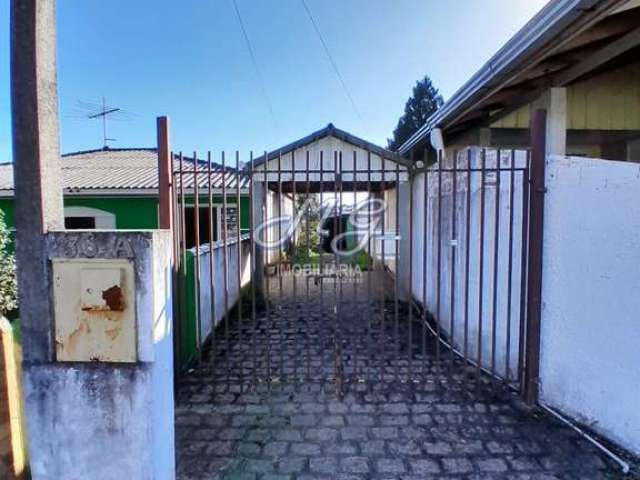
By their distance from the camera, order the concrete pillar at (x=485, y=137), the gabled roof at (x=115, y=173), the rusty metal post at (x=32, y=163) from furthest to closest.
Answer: the gabled roof at (x=115, y=173) < the concrete pillar at (x=485, y=137) < the rusty metal post at (x=32, y=163)

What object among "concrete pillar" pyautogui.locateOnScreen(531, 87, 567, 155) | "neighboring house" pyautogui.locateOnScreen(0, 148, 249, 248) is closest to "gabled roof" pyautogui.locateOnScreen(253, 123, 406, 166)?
"neighboring house" pyautogui.locateOnScreen(0, 148, 249, 248)

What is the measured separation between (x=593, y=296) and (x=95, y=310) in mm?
3588

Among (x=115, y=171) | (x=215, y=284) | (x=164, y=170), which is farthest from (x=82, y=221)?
(x=164, y=170)

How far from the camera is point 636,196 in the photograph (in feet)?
9.12

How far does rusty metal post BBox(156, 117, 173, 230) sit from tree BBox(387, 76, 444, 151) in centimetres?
2389

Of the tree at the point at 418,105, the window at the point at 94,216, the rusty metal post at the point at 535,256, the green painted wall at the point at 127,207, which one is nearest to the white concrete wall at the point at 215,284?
the rusty metal post at the point at 535,256

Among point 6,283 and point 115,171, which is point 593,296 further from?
point 115,171

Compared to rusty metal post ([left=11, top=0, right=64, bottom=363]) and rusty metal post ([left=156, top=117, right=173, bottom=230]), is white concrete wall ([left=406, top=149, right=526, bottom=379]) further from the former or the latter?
rusty metal post ([left=11, top=0, right=64, bottom=363])

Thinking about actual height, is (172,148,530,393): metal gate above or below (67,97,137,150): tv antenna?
below

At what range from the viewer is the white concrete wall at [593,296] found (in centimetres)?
285

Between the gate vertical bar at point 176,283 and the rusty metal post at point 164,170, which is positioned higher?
the rusty metal post at point 164,170

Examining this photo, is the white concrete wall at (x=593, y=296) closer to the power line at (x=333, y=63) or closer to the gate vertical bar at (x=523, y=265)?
the gate vertical bar at (x=523, y=265)

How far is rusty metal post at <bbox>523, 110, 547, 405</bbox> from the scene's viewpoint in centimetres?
347

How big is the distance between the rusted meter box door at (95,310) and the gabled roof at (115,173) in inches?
229
